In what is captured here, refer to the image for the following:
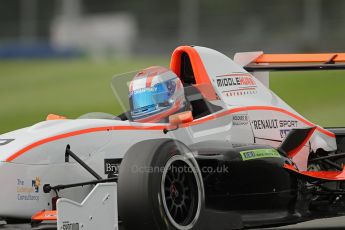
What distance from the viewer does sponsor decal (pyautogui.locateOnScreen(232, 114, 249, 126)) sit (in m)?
8.87

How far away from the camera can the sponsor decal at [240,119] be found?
8.87 meters

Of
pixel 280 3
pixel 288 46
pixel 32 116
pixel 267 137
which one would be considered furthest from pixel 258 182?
pixel 280 3

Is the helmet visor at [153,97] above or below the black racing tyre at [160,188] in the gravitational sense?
Answer: above

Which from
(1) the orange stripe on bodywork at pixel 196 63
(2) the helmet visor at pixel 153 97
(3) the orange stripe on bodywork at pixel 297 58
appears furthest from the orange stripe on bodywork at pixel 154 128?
(3) the orange stripe on bodywork at pixel 297 58

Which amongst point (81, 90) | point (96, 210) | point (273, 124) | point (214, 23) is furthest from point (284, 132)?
point (214, 23)

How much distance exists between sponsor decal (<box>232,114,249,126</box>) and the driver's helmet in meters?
0.57

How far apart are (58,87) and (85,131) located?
908 inches

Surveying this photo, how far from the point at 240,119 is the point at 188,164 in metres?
1.58

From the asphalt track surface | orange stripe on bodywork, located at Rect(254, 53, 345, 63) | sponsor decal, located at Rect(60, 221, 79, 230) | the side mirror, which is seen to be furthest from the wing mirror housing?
orange stripe on bodywork, located at Rect(254, 53, 345, 63)

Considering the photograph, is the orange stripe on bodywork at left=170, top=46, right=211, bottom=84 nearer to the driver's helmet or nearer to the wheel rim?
the driver's helmet

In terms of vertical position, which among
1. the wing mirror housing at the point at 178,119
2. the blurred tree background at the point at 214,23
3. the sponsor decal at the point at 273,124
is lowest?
the sponsor decal at the point at 273,124

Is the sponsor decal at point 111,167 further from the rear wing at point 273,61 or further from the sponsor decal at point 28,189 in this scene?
the rear wing at point 273,61

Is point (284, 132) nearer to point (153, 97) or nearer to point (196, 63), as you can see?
point (196, 63)

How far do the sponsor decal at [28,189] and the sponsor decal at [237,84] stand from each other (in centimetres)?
249
